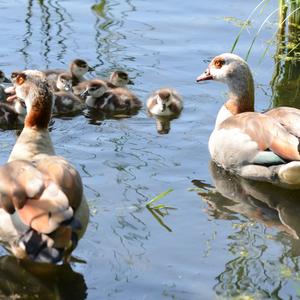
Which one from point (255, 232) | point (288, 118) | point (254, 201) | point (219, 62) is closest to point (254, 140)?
point (288, 118)

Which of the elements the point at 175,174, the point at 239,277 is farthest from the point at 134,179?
the point at 239,277

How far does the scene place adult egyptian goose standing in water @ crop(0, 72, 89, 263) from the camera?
217 inches

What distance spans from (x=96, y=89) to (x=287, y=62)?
7.54ft

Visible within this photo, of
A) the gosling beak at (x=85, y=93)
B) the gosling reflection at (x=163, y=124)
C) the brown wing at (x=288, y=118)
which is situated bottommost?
the gosling reflection at (x=163, y=124)

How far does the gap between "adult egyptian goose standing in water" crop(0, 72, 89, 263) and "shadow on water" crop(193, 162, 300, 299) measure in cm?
100

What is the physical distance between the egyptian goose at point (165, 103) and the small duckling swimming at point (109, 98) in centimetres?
18

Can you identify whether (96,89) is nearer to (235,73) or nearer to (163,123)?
(163,123)

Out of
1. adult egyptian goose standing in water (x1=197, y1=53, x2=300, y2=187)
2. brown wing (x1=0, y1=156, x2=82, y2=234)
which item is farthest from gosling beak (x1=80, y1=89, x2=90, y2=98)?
brown wing (x1=0, y1=156, x2=82, y2=234)

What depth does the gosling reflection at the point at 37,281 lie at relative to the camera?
19.1ft

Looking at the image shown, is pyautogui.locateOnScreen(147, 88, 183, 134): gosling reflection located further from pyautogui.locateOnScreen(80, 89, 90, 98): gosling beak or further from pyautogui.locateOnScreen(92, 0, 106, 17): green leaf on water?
pyautogui.locateOnScreen(92, 0, 106, 17): green leaf on water

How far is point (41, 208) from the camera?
18.2 ft

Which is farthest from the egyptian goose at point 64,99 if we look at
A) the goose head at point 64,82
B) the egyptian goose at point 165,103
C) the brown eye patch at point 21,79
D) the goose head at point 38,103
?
the goose head at point 38,103

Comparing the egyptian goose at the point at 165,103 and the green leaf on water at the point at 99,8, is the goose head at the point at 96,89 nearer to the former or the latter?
the egyptian goose at the point at 165,103

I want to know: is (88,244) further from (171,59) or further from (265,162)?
(171,59)
